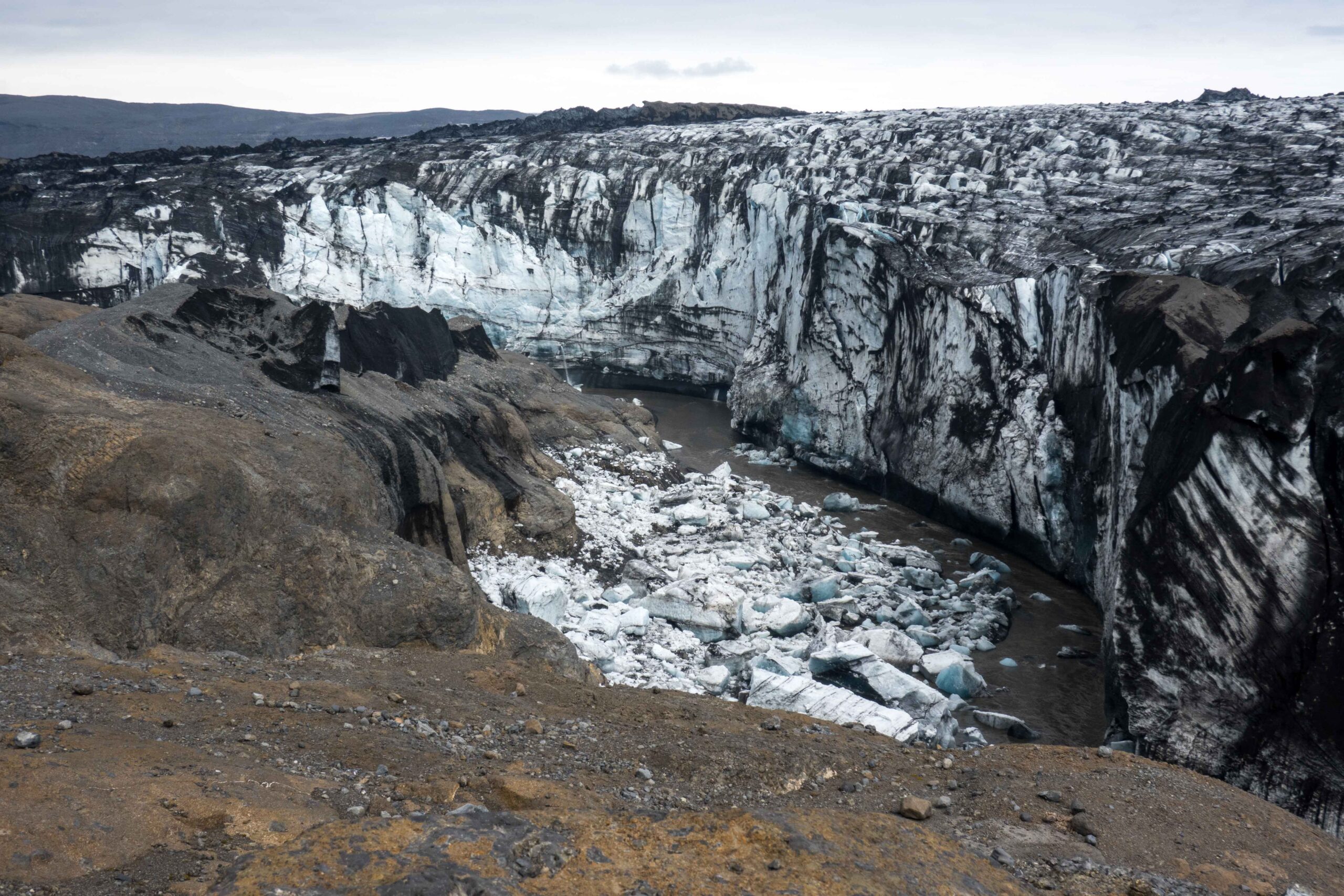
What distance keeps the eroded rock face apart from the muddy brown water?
19.6ft

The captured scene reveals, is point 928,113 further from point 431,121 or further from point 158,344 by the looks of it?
point 431,121

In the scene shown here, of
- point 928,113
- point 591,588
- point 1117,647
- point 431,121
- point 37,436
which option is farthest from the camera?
point 431,121

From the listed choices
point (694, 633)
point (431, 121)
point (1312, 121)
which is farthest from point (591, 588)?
point (431, 121)

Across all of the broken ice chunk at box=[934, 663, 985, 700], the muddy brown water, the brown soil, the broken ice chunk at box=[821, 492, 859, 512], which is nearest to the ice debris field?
the broken ice chunk at box=[934, 663, 985, 700]

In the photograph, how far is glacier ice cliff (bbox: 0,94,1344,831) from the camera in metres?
8.76

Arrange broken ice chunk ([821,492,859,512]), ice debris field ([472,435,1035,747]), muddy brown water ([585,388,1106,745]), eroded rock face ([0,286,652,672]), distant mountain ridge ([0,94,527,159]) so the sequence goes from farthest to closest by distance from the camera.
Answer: distant mountain ridge ([0,94,527,159]) → broken ice chunk ([821,492,859,512]) → muddy brown water ([585,388,1106,745]) → ice debris field ([472,435,1035,747]) → eroded rock face ([0,286,652,672])

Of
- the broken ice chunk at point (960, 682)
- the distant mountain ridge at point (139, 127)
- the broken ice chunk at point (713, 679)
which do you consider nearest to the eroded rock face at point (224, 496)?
the broken ice chunk at point (713, 679)

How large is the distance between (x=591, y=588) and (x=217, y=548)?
654cm

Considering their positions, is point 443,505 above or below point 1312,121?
below

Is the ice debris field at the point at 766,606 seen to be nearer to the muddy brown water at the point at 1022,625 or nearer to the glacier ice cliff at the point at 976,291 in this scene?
the muddy brown water at the point at 1022,625

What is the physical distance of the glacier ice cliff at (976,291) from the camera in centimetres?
876

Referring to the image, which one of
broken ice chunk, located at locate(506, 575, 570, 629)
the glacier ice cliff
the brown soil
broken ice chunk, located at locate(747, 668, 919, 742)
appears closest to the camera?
the brown soil

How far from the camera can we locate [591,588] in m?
13.6

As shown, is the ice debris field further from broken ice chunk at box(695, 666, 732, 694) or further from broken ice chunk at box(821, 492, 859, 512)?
broken ice chunk at box(821, 492, 859, 512)
